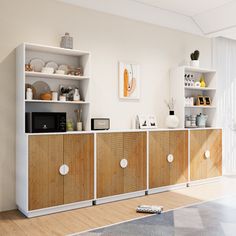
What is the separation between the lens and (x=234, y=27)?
16.8ft

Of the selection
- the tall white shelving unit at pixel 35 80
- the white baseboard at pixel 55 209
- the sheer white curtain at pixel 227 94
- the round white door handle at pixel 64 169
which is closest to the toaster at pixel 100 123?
the tall white shelving unit at pixel 35 80

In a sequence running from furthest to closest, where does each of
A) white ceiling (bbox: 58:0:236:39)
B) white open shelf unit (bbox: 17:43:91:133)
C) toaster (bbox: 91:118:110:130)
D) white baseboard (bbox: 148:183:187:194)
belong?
white ceiling (bbox: 58:0:236:39)
white baseboard (bbox: 148:183:187:194)
toaster (bbox: 91:118:110:130)
white open shelf unit (bbox: 17:43:91:133)

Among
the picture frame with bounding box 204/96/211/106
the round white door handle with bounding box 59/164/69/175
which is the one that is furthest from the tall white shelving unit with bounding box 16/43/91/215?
the picture frame with bounding box 204/96/211/106

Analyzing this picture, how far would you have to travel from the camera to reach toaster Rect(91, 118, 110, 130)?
404cm

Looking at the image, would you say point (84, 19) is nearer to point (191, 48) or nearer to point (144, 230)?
point (191, 48)

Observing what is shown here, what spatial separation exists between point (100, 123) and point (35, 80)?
Answer: 38.9 inches

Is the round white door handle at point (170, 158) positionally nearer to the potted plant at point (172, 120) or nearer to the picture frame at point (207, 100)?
the potted plant at point (172, 120)

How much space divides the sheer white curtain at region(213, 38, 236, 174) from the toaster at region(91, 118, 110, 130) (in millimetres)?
2568

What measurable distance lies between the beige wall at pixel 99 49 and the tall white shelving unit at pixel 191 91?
0.17 metres

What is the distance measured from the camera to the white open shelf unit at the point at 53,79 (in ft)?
11.5

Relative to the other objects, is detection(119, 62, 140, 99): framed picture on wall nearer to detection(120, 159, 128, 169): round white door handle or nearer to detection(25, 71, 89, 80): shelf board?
detection(25, 71, 89, 80): shelf board

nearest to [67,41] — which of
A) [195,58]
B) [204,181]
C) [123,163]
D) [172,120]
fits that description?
[123,163]

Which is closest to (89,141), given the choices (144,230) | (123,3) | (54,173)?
(54,173)

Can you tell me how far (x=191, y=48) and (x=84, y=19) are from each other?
6.96ft
